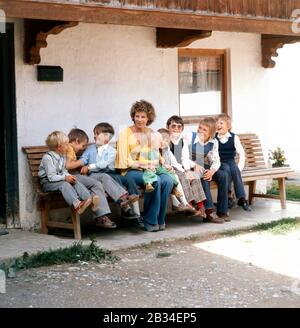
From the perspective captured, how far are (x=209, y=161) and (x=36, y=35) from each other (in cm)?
266

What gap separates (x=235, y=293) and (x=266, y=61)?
5534 mm

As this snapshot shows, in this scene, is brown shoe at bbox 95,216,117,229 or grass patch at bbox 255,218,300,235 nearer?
brown shoe at bbox 95,216,117,229

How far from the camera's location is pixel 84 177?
7.74 meters

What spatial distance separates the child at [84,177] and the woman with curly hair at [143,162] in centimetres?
44

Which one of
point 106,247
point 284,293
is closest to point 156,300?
point 284,293

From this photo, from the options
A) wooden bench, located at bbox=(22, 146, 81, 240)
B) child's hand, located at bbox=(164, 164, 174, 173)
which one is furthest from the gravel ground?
child's hand, located at bbox=(164, 164, 174, 173)

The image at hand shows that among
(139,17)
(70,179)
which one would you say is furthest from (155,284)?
(139,17)

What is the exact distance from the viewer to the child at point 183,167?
8.42m

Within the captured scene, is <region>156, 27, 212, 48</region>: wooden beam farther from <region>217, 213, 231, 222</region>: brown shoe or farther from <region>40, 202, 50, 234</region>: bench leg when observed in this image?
<region>40, 202, 50, 234</region>: bench leg

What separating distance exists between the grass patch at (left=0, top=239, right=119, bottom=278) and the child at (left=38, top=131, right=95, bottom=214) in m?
0.47

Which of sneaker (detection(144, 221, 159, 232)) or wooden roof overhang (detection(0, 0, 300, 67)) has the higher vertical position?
wooden roof overhang (detection(0, 0, 300, 67))

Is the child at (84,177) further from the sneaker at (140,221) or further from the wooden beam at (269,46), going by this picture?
the wooden beam at (269,46)

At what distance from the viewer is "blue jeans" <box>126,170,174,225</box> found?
7.98 m

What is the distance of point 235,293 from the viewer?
5844mm
